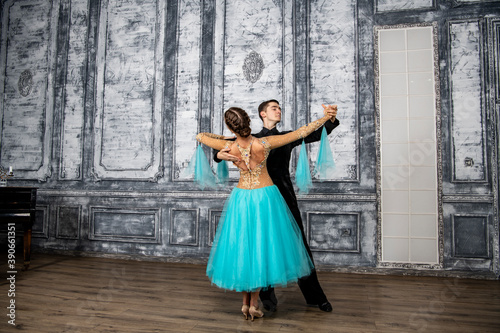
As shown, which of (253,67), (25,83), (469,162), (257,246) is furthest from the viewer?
(25,83)

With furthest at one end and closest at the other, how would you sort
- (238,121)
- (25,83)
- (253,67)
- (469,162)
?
(25,83) → (253,67) → (469,162) → (238,121)

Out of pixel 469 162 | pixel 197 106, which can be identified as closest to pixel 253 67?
pixel 197 106

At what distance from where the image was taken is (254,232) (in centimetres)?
248

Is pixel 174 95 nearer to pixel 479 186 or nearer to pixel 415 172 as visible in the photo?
pixel 415 172

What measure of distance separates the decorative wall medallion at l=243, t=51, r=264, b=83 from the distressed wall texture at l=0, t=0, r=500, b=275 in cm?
2

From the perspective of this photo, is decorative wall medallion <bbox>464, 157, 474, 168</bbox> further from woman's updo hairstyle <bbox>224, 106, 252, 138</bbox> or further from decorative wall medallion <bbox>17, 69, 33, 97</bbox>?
decorative wall medallion <bbox>17, 69, 33, 97</bbox>

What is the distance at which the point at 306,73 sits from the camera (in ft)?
15.0

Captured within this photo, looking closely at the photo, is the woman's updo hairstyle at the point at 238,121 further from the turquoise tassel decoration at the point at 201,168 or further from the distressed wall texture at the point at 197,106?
the distressed wall texture at the point at 197,106

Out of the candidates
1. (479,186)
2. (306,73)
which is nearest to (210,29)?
(306,73)

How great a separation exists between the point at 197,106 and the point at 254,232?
287 cm

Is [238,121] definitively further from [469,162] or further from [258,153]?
[469,162]

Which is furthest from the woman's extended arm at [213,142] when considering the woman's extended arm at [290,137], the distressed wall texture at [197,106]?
the distressed wall texture at [197,106]

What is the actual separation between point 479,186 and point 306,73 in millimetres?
2441

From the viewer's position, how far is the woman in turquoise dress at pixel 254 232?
2.40 metres
